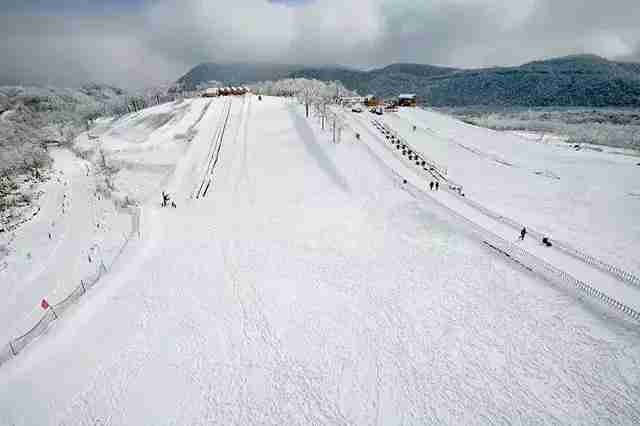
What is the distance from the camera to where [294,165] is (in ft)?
130

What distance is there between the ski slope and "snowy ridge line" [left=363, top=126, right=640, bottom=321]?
18.7 inches

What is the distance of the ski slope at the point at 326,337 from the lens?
36.3 feet

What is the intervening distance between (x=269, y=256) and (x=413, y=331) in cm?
1094

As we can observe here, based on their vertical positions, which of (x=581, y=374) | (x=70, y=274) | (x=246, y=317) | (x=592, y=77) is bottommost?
(x=70, y=274)

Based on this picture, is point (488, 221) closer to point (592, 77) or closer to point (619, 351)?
point (619, 351)

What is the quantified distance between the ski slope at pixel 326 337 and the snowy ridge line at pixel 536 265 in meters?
0.47

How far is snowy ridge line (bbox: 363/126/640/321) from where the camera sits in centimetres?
1403

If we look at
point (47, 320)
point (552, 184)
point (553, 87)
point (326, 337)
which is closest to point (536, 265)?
point (326, 337)

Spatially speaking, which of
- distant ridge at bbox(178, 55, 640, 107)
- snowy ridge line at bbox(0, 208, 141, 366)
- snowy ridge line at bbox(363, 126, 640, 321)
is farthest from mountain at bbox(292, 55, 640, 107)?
snowy ridge line at bbox(0, 208, 141, 366)

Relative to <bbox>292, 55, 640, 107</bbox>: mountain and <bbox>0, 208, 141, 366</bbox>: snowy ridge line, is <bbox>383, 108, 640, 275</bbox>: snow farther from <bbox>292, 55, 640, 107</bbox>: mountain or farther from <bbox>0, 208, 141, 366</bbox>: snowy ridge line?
<bbox>292, 55, 640, 107</bbox>: mountain

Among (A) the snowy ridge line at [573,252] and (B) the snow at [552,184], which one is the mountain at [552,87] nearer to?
(B) the snow at [552,184]

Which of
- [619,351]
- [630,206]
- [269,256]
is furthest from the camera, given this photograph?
[630,206]

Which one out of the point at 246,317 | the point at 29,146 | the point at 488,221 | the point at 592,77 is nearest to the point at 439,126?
Answer: the point at 488,221

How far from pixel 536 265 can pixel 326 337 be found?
13263 millimetres
